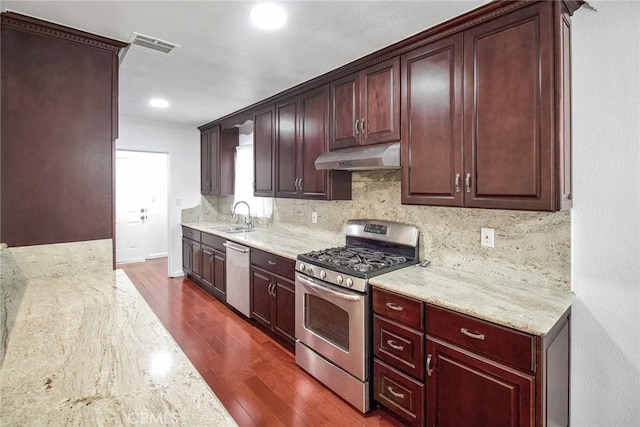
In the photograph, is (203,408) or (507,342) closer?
(203,408)

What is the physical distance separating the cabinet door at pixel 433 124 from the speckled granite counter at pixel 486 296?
0.49 m

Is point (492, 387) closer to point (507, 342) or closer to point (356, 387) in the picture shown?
point (507, 342)

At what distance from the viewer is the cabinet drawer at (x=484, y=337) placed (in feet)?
4.73

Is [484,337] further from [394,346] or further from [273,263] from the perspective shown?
[273,263]

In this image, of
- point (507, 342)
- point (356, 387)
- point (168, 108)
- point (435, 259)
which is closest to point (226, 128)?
point (168, 108)

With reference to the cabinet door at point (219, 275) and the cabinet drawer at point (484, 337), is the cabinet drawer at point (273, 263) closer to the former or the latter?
the cabinet door at point (219, 275)

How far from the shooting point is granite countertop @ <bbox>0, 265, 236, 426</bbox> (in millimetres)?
807

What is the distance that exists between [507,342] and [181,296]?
396 cm

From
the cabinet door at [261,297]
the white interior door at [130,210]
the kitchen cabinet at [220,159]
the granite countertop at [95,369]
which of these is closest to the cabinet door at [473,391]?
the granite countertop at [95,369]

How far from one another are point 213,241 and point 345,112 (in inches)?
95.8

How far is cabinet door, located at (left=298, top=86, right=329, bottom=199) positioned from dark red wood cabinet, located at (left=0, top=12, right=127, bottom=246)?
152cm

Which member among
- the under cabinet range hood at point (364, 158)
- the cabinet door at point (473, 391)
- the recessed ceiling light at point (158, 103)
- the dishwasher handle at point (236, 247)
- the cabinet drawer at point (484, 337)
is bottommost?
the cabinet door at point (473, 391)

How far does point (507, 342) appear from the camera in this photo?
58.7 inches

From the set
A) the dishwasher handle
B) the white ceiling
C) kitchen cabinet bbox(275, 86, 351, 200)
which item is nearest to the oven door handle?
kitchen cabinet bbox(275, 86, 351, 200)
